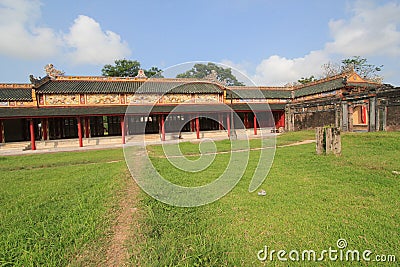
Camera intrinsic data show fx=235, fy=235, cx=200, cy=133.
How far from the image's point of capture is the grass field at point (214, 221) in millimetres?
3057

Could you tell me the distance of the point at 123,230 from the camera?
12.3ft

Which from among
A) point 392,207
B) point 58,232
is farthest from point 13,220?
point 392,207

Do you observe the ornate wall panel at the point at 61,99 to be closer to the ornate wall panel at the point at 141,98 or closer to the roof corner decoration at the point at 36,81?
the roof corner decoration at the point at 36,81

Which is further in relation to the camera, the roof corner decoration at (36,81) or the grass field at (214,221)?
the roof corner decoration at (36,81)

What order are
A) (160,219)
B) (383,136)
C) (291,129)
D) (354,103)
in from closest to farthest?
1. (160,219)
2. (383,136)
3. (354,103)
4. (291,129)

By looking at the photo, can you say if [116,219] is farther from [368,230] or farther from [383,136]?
[383,136]

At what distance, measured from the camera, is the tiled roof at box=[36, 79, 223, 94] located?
65.0 feet

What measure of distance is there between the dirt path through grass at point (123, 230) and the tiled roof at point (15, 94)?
18.8 m

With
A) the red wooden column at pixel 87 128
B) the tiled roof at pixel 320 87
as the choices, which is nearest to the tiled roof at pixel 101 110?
the red wooden column at pixel 87 128

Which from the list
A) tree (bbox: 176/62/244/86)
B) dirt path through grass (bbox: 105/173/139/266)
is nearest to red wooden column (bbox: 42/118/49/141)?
tree (bbox: 176/62/244/86)

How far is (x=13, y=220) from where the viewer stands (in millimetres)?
4379

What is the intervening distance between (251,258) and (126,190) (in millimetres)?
3714
